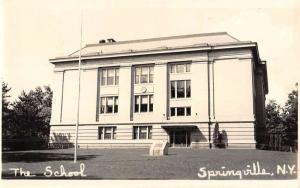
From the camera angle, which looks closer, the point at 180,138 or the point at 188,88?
the point at 180,138

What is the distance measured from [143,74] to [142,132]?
4.49m

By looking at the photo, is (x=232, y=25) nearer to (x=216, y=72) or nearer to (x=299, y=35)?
(x=299, y=35)

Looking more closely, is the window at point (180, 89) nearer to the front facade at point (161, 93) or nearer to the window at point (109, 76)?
the front facade at point (161, 93)

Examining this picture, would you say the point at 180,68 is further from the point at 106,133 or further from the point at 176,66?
the point at 106,133

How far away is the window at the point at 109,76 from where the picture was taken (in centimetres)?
3312

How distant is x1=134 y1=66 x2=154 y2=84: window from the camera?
32.3 meters

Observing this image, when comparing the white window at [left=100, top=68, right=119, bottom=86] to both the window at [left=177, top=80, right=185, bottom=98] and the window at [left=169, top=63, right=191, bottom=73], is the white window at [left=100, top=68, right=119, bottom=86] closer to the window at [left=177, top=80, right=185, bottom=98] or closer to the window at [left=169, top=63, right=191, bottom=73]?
the window at [left=169, top=63, right=191, bottom=73]

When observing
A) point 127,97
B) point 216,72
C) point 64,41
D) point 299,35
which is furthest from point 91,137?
point 299,35

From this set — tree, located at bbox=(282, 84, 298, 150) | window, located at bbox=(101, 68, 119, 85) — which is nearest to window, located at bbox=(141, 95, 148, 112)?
window, located at bbox=(101, 68, 119, 85)

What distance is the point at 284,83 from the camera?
1719 cm

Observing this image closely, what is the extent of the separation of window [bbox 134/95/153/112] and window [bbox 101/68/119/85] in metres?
2.26

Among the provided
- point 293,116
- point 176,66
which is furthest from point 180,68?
point 293,116

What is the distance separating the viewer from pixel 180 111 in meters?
31.5

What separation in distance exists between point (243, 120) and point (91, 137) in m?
11.7
